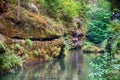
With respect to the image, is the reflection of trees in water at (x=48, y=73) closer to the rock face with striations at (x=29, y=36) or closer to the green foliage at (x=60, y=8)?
the rock face with striations at (x=29, y=36)

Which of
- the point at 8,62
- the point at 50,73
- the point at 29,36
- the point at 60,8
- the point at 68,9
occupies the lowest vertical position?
the point at 50,73

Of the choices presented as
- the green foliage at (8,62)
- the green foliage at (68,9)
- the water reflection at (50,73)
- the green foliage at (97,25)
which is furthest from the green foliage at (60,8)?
the green foliage at (97,25)

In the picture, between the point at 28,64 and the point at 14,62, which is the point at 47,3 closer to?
the point at 28,64

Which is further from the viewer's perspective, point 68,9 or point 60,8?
point 68,9

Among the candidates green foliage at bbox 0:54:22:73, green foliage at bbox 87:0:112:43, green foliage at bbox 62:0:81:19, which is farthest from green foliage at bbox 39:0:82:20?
green foliage at bbox 87:0:112:43

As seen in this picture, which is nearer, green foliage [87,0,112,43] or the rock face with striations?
the rock face with striations

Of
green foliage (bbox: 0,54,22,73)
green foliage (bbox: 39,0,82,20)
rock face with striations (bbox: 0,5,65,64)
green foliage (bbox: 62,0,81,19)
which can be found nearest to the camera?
green foliage (bbox: 0,54,22,73)

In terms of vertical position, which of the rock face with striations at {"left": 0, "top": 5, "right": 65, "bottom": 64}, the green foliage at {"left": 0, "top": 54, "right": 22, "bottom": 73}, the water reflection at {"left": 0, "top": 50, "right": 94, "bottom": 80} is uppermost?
the rock face with striations at {"left": 0, "top": 5, "right": 65, "bottom": 64}

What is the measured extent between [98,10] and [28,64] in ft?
110

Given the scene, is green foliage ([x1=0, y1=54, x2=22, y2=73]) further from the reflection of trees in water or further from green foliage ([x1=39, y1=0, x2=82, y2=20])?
green foliage ([x1=39, y1=0, x2=82, y2=20])

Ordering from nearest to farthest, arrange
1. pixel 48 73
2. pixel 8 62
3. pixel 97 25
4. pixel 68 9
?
1. pixel 48 73
2. pixel 8 62
3. pixel 68 9
4. pixel 97 25

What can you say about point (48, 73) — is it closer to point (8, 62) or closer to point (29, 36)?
point (8, 62)

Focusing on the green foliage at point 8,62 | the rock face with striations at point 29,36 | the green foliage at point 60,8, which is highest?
the green foliage at point 60,8

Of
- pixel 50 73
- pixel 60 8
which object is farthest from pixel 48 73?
pixel 60 8
